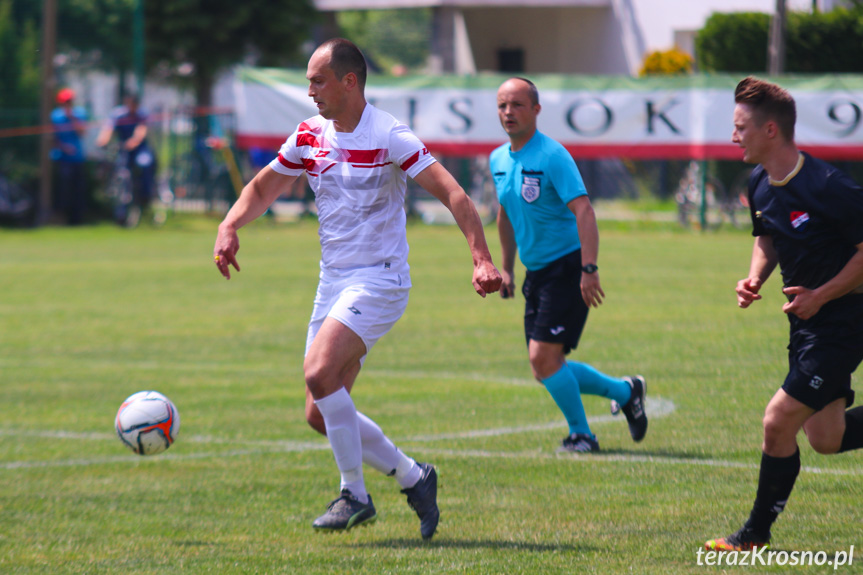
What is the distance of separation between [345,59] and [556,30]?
97.5 ft

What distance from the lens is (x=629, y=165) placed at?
22375 millimetres

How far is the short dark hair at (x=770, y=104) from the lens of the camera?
4.62 metres

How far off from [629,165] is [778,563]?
18285 mm

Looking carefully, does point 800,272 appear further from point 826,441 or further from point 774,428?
point 826,441

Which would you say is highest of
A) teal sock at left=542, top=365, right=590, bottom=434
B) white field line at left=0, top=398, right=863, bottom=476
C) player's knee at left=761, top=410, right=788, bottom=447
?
player's knee at left=761, top=410, right=788, bottom=447

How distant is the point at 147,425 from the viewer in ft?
18.6

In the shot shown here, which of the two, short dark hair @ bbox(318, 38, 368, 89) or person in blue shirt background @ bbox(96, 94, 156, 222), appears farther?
person in blue shirt background @ bbox(96, 94, 156, 222)

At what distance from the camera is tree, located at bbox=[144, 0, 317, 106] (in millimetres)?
31766

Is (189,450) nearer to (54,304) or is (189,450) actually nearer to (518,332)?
(518,332)

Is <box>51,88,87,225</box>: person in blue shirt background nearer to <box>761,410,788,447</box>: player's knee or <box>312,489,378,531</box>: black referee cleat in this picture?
<box>312,489,378,531</box>: black referee cleat

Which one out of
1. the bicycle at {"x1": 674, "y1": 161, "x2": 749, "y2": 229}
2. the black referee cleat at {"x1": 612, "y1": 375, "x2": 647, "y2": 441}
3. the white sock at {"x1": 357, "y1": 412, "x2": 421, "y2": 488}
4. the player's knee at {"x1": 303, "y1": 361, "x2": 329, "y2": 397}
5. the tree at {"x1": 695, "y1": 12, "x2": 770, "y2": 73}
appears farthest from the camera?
the tree at {"x1": 695, "y1": 12, "x2": 770, "y2": 73}

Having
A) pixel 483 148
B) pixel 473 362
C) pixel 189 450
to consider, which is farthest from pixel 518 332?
pixel 483 148

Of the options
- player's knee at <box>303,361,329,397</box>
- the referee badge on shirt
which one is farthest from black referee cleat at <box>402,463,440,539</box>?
the referee badge on shirt

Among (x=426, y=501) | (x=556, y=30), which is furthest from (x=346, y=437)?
(x=556, y=30)
